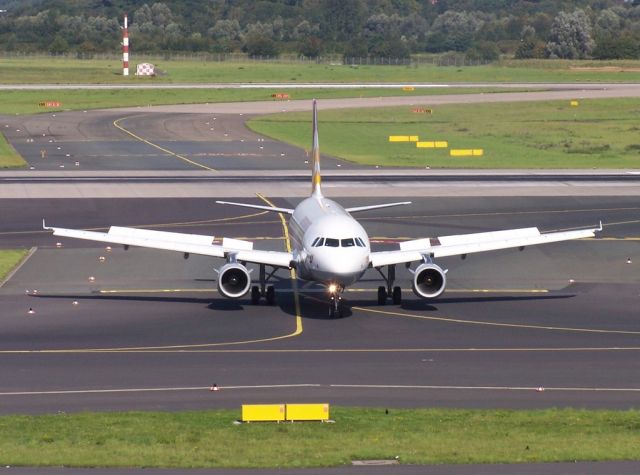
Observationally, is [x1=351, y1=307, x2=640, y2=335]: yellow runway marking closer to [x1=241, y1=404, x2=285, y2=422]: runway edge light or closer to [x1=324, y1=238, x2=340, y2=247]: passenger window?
[x1=324, y1=238, x2=340, y2=247]: passenger window

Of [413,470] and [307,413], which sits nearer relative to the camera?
[413,470]

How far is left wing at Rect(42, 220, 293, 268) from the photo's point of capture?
159 feet

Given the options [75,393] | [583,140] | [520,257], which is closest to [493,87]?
[583,140]

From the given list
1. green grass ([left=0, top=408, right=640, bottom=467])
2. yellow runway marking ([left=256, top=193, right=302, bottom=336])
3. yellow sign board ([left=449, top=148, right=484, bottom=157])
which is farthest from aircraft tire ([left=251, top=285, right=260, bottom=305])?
yellow sign board ([left=449, top=148, right=484, bottom=157])

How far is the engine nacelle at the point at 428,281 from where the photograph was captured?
156 feet

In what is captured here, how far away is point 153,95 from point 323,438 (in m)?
144

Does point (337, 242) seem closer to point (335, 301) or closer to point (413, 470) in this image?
point (335, 301)

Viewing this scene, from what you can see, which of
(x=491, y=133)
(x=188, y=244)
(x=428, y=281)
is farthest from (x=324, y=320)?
(x=491, y=133)

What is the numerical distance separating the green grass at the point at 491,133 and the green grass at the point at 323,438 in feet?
229

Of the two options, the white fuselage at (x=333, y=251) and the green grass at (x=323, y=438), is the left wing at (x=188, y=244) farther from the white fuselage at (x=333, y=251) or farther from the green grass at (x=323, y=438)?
the green grass at (x=323, y=438)

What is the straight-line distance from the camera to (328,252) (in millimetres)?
44781

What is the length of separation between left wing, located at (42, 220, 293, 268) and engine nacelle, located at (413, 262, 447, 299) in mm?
4821

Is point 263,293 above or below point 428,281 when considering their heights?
below

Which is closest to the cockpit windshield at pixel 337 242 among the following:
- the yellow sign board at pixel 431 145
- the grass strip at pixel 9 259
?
the grass strip at pixel 9 259
